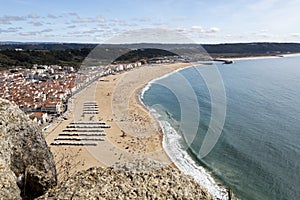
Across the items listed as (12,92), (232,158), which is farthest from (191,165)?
(12,92)

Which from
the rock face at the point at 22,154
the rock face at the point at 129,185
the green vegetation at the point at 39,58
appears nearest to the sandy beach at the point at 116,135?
the rock face at the point at 22,154

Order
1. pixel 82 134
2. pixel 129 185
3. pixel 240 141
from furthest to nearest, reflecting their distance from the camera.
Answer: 1. pixel 82 134
2. pixel 240 141
3. pixel 129 185

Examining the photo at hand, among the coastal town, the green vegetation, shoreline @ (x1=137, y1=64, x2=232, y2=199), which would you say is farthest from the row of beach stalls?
the green vegetation

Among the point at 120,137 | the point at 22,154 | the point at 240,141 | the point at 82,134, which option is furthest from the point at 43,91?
the point at 22,154

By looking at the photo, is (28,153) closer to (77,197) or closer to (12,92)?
(77,197)

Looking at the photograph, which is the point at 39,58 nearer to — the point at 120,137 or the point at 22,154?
the point at 120,137

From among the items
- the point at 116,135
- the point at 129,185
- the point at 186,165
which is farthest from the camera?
the point at 116,135

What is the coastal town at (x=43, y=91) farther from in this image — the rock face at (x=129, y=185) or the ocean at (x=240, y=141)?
the rock face at (x=129, y=185)

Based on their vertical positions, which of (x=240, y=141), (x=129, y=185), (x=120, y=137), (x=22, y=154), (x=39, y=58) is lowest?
(x=240, y=141)

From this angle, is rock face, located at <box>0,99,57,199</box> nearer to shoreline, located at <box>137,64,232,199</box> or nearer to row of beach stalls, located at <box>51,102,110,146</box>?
shoreline, located at <box>137,64,232,199</box>
